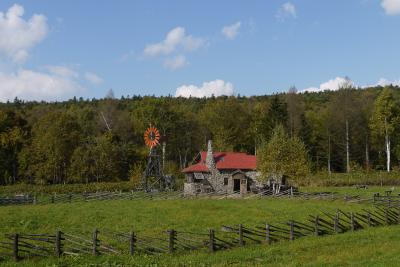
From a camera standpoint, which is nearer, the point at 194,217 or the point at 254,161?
the point at 194,217

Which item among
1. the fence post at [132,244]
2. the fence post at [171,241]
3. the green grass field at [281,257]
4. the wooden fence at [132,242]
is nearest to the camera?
the green grass field at [281,257]

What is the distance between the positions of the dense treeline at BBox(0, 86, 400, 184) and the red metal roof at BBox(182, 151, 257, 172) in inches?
528

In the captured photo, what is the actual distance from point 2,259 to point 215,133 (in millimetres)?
64207

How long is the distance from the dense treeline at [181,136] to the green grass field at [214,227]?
32368 millimetres

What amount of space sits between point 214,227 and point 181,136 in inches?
2391

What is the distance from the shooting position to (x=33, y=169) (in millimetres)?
71438

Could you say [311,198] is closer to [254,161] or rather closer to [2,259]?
[254,161]

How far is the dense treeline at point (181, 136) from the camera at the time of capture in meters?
73.1

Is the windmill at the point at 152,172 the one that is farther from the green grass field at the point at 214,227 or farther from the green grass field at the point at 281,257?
the green grass field at the point at 281,257

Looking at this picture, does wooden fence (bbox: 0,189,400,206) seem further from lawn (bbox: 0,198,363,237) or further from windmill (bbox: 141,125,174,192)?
windmill (bbox: 141,125,174,192)

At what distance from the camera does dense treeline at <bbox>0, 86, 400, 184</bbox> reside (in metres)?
73.1

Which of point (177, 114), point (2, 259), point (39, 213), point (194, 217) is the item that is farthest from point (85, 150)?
point (2, 259)

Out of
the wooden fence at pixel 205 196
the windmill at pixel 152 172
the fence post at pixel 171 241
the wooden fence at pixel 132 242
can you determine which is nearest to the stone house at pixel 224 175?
the windmill at pixel 152 172

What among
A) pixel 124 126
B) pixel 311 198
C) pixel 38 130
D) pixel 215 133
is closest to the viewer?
pixel 311 198
